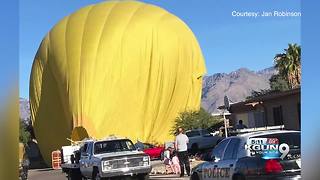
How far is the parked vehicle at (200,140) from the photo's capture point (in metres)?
14.9

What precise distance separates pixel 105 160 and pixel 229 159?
4.76 meters

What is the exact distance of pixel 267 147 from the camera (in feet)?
31.8

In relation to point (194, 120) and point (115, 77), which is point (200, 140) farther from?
point (115, 77)

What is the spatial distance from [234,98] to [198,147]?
1.87 meters

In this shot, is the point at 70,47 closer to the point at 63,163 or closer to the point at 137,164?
the point at 63,163

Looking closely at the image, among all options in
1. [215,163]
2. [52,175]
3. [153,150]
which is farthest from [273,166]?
[52,175]

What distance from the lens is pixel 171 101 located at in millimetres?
19328

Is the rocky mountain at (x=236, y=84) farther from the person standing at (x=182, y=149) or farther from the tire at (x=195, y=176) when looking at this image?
the tire at (x=195, y=176)

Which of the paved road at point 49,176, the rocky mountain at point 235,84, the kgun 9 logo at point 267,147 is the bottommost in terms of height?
the paved road at point 49,176

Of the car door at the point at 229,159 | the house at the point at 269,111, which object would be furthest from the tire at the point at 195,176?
the house at the point at 269,111

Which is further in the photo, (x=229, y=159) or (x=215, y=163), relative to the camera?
(x=215, y=163)

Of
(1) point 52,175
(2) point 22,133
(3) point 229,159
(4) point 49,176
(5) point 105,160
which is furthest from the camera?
(1) point 52,175

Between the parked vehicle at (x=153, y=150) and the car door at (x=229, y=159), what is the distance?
480 centimetres

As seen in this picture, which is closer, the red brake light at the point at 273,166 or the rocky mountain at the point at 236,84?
the red brake light at the point at 273,166
